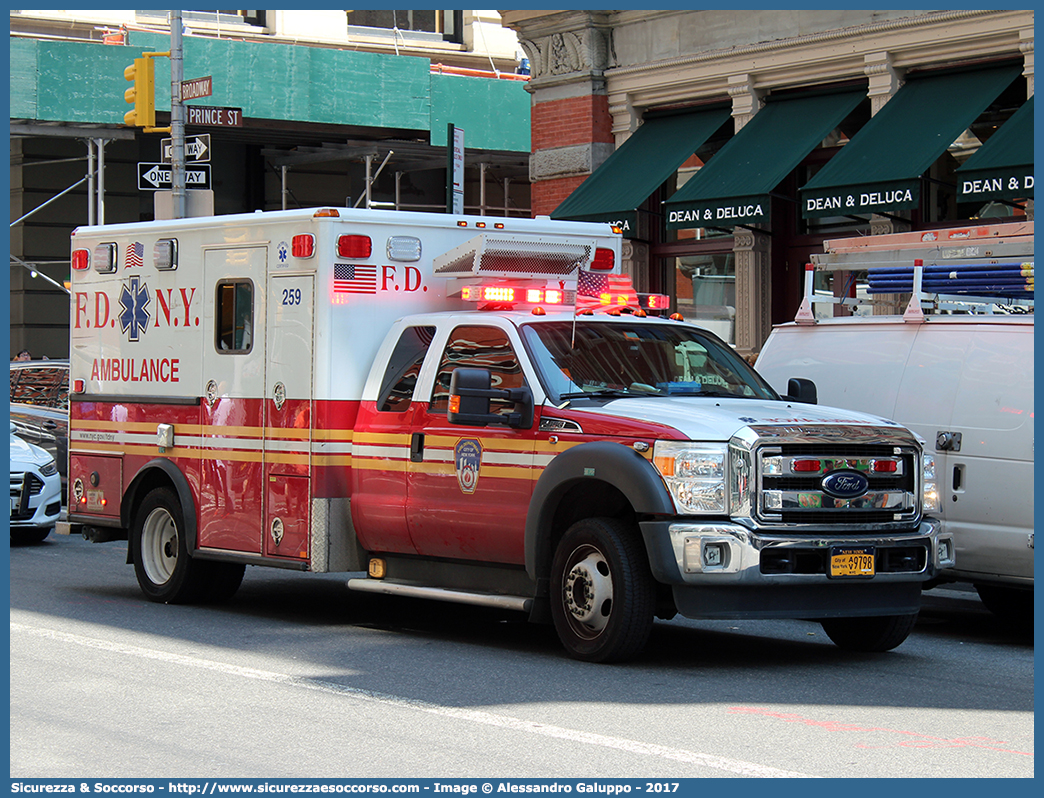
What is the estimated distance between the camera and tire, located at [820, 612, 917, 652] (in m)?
9.44

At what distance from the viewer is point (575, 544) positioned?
348 inches

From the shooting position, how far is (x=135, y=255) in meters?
12.0

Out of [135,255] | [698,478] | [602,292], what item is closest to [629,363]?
[602,292]

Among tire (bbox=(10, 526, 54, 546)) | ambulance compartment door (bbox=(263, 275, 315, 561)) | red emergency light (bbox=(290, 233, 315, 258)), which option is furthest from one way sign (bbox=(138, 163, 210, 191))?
red emergency light (bbox=(290, 233, 315, 258))

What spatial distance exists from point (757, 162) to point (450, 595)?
33.5 feet

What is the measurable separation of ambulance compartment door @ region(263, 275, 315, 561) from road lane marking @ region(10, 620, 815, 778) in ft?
4.60

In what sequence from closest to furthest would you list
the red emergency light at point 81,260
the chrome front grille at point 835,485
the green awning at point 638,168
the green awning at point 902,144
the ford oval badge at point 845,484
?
the chrome front grille at point 835,485 < the ford oval badge at point 845,484 < the red emergency light at point 81,260 < the green awning at point 902,144 < the green awning at point 638,168

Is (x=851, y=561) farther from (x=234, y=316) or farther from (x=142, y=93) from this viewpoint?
(x=142, y=93)

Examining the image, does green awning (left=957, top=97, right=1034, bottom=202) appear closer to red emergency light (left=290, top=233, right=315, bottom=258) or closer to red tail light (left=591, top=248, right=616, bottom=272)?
red tail light (left=591, top=248, right=616, bottom=272)

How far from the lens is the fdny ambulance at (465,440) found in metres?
8.51

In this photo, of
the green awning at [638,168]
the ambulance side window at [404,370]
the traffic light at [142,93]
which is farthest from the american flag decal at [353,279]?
the traffic light at [142,93]

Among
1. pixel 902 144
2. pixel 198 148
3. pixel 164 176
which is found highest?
pixel 198 148

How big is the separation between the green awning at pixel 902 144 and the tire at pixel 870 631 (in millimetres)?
7629

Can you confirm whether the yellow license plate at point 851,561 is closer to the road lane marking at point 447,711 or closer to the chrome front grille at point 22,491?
the road lane marking at point 447,711
